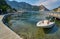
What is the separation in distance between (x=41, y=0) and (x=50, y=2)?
1375 millimetres

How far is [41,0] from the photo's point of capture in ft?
59.1

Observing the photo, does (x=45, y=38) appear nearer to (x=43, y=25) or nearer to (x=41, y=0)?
(x=43, y=25)

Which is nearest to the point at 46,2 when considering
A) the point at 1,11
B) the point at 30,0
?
the point at 30,0

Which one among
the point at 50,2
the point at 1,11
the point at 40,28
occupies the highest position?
the point at 40,28

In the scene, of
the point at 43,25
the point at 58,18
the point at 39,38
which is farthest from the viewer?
the point at 58,18

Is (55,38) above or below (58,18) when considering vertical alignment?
above

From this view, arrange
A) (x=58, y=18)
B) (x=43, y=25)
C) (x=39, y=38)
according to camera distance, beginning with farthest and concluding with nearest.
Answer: (x=58, y=18) < (x=43, y=25) < (x=39, y=38)

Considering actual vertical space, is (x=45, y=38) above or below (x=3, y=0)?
above

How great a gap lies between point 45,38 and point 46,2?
35.5ft

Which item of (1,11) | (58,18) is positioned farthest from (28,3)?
(1,11)

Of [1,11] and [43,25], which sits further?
[1,11]

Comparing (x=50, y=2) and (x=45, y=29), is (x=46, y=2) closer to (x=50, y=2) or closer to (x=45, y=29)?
(x=50, y=2)

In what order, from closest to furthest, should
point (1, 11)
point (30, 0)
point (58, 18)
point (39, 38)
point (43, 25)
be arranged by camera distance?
point (39, 38) → point (43, 25) → point (58, 18) → point (30, 0) → point (1, 11)

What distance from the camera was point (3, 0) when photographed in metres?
28.3
